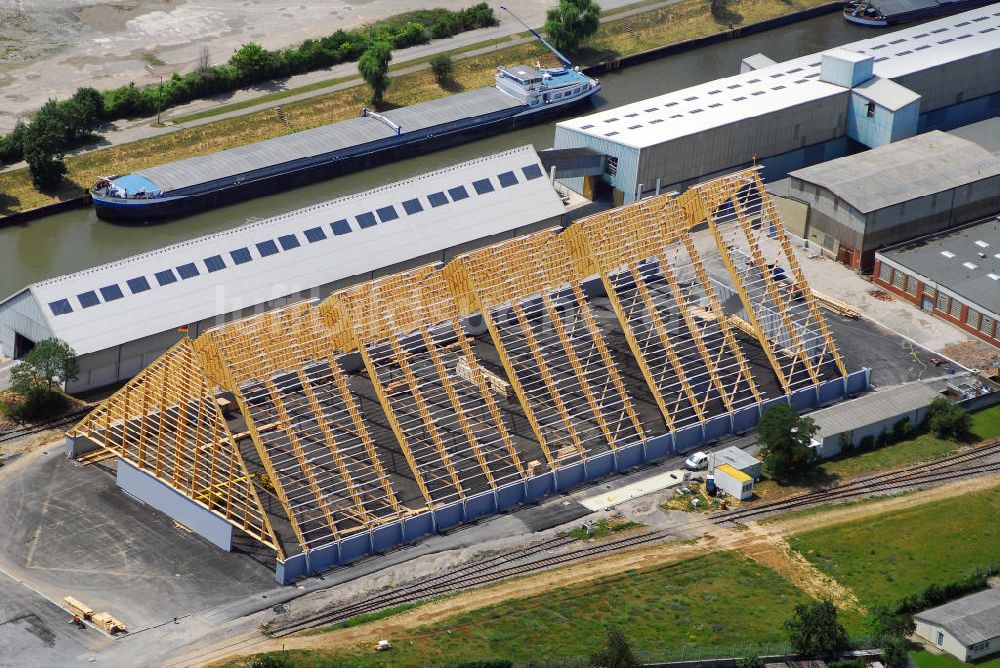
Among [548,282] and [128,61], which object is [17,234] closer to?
[128,61]

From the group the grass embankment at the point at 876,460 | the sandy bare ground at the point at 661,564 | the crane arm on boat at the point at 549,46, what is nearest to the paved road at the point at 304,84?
the crane arm on boat at the point at 549,46

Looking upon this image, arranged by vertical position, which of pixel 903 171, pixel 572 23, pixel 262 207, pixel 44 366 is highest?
Result: pixel 572 23

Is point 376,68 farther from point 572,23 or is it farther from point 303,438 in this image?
point 303,438

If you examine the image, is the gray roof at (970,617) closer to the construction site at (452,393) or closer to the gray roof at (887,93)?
the construction site at (452,393)

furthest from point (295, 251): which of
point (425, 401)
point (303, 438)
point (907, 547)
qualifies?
point (907, 547)

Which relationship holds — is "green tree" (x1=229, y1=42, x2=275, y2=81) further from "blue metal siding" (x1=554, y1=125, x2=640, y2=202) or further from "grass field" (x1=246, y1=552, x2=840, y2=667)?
"grass field" (x1=246, y1=552, x2=840, y2=667)

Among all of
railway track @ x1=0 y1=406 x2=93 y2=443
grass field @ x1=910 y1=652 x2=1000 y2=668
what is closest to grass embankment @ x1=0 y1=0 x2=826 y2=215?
railway track @ x1=0 y1=406 x2=93 y2=443
